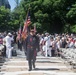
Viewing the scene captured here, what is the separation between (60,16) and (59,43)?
28.6 metres

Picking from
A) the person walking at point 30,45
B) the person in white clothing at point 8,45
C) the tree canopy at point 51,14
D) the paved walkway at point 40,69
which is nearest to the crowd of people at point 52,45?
the person in white clothing at point 8,45

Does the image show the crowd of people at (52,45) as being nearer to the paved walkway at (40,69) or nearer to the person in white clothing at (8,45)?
the person in white clothing at (8,45)

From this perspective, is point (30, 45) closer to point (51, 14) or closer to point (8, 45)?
point (8, 45)

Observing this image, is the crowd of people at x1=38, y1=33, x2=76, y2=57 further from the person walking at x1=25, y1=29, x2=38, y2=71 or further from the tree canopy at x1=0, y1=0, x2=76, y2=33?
the tree canopy at x1=0, y1=0, x2=76, y2=33

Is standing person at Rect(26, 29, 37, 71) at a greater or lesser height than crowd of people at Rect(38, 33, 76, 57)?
lesser

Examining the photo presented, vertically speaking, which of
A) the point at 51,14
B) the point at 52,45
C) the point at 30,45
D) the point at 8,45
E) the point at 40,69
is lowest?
the point at 40,69

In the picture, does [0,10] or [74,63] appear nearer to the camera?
[74,63]

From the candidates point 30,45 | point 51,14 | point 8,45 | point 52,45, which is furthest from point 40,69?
point 51,14

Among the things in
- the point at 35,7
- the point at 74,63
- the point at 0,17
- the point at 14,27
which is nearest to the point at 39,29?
the point at 35,7

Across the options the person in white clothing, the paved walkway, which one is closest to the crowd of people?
the person in white clothing

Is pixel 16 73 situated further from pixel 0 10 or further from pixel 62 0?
pixel 0 10

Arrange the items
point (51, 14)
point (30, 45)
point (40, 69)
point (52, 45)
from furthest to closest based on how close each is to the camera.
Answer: point (51, 14) → point (52, 45) → point (40, 69) → point (30, 45)

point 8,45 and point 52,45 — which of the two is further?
point 52,45

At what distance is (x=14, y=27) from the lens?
91.8 m
